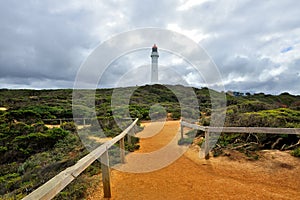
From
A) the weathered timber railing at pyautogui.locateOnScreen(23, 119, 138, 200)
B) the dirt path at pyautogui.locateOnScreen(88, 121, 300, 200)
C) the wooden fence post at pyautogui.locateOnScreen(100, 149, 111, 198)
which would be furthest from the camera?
the dirt path at pyautogui.locateOnScreen(88, 121, 300, 200)

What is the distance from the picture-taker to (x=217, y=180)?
166 inches

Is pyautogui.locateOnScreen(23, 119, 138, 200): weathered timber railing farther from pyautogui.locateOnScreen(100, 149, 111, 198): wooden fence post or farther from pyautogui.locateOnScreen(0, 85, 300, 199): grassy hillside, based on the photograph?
pyautogui.locateOnScreen(0, 85, 300, 199): grassy hillside

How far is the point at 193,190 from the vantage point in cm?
376

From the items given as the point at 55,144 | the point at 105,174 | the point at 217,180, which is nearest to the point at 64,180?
the point at 105,174

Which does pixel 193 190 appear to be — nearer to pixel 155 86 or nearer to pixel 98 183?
pixel 98 183

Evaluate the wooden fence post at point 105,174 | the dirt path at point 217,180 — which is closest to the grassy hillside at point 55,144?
the wooden fence post at point 105,174

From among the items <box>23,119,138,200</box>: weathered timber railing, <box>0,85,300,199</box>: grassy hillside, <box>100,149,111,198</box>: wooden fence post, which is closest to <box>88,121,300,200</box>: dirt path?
<box>100,149,111,198</box>: wooden fence post

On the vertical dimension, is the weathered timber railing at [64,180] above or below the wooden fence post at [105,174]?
above

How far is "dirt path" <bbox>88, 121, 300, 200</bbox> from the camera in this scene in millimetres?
3602

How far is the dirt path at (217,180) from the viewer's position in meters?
3.60

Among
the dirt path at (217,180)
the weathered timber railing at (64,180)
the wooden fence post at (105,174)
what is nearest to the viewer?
the weathered timber railing at (64,180)

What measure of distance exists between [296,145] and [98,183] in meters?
5.67

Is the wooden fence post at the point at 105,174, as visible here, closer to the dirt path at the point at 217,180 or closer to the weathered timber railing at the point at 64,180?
the weathered timber railing at the point at 64,180

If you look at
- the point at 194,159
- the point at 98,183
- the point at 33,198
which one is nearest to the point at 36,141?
the point at 98,183
